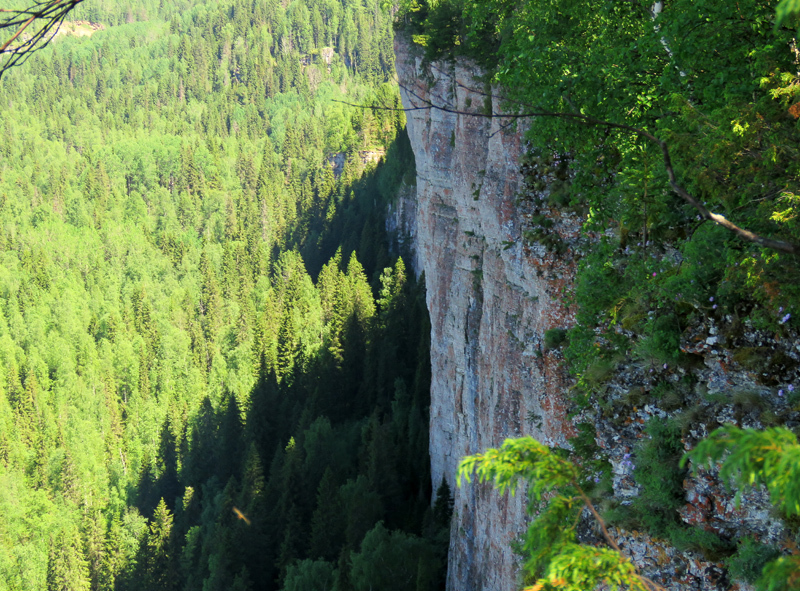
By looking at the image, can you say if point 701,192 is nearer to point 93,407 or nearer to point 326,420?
point 326,420

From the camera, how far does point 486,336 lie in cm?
1817

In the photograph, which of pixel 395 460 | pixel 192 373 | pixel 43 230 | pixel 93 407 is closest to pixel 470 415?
pixel 395 460

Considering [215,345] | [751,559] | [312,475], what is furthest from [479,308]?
[215,345]

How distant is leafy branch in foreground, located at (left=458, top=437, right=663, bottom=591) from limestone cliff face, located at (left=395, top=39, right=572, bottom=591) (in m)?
3.21

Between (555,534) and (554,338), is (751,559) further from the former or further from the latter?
(554,338)

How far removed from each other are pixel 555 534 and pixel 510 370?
35.3ft

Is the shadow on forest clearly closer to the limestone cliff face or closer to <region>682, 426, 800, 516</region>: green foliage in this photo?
the limestone cliff face

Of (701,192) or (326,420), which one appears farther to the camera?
(326,420)

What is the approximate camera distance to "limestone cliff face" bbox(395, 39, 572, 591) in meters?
13.0

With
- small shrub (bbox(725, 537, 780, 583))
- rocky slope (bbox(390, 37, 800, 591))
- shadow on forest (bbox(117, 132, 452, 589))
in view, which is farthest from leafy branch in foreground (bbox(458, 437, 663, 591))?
shadow on forest (bbox(117, 132, 452, 589))

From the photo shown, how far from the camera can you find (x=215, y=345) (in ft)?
231

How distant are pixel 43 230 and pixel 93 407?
50349 millimetres

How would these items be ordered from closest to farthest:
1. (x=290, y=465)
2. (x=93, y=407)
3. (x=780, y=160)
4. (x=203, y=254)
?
A: (x=780, y=160)
(x=290, y=465)
(x=93, y=407)
(x=203, y=254)

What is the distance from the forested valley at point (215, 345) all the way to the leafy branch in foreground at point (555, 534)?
65.7 ft
